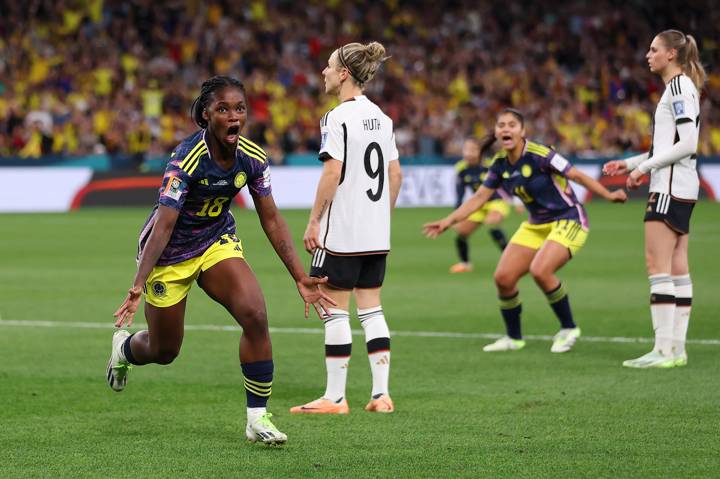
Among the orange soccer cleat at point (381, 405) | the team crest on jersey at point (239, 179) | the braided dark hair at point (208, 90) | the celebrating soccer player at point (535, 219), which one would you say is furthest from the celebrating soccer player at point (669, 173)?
the braided dark hair at point (208, 90)

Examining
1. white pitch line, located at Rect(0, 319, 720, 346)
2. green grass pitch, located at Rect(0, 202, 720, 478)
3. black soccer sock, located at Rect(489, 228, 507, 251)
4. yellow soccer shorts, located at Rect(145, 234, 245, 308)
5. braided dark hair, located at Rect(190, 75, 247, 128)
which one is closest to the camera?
green grass pitch, located at Rect(0, 202, 720, 478)

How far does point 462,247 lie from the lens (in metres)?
17.4

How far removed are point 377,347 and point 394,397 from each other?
52cm

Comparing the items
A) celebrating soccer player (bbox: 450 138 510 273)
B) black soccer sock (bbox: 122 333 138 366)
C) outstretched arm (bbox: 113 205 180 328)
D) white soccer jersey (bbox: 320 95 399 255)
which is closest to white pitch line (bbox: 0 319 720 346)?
white soccer jersey (bbox: 320 95 399 255)

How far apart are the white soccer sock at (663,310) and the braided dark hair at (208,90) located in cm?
428

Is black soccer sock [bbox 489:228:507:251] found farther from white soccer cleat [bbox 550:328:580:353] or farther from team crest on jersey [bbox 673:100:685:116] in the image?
team crest on jersey [bbox 673:100:685:116]

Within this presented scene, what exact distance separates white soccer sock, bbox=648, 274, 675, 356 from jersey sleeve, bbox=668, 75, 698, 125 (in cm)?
123

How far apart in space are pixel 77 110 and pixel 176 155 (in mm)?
25854

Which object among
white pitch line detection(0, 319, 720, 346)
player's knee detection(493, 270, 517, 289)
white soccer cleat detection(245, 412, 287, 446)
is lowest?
white pitch line detection(0, 319, 720, 346)

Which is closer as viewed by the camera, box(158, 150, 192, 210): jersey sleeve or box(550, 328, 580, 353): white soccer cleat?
box(158, 150, 192, 210): jersey sleeve

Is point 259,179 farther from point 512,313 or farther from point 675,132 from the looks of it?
point 512,313

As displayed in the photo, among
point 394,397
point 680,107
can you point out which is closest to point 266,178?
point 394,397

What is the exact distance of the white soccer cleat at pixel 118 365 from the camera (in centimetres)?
745

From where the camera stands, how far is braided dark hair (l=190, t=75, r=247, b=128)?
6391 millimetres
